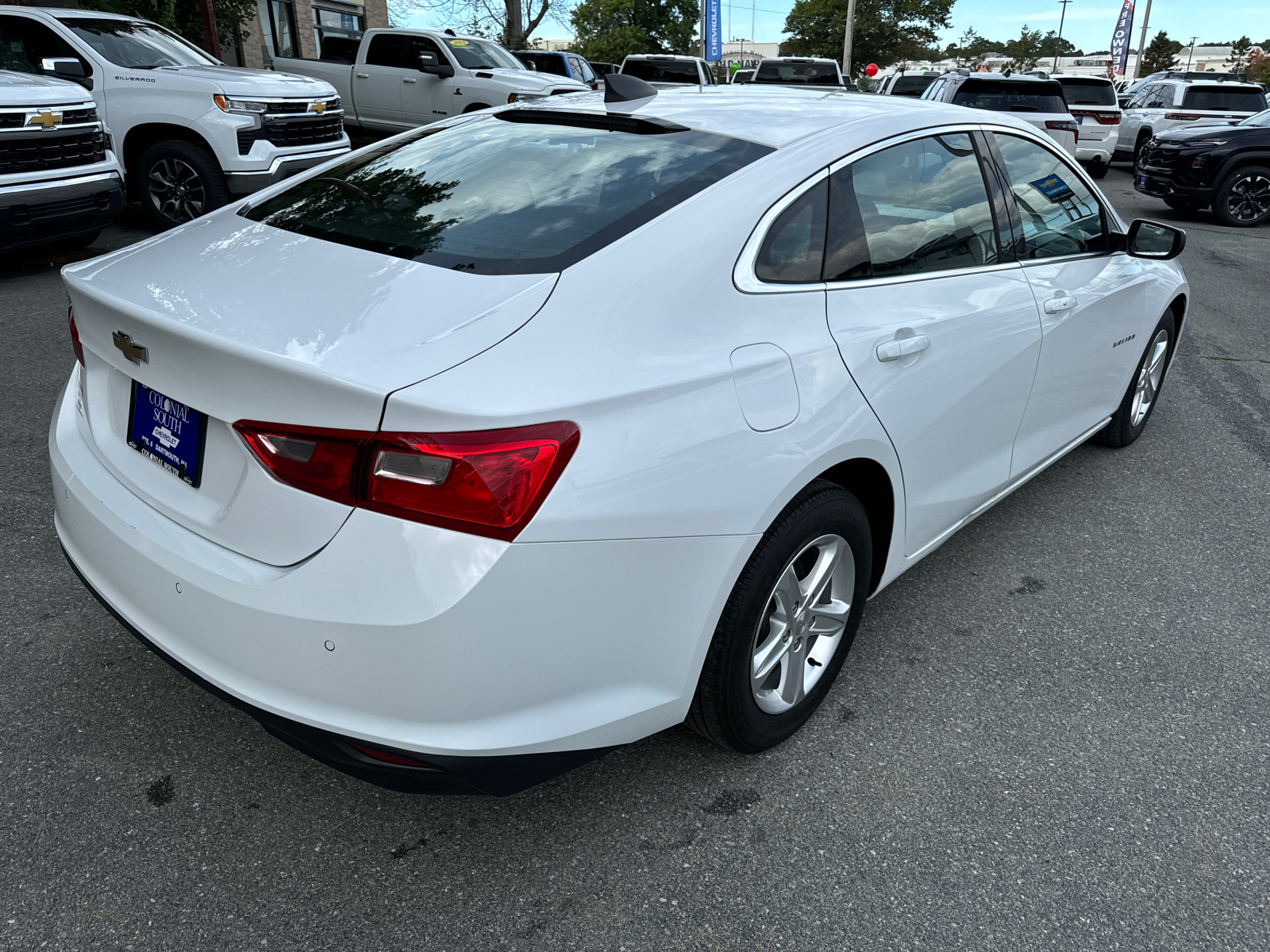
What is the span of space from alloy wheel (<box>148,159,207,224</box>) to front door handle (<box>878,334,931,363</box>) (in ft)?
26.0

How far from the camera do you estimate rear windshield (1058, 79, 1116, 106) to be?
16438mm

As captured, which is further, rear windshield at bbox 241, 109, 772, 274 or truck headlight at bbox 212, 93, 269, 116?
truck headlight at bbox 212, 93, 269, 116

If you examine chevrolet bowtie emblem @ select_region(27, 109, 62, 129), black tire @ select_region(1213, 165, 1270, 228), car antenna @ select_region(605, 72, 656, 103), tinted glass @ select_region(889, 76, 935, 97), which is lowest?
black tire @ select_region(1213, 165, 1270, 228)

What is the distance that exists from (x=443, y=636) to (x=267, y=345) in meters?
0.66

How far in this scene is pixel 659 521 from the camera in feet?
6.37

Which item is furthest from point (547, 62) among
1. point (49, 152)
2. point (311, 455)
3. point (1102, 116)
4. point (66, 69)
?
point (311, 455)

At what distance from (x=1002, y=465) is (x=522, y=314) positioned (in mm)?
2055

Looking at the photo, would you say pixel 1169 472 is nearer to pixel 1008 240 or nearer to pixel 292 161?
pixel 1008 240

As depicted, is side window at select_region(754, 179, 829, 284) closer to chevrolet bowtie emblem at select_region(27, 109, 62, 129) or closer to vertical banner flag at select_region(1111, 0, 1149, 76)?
chevrolet bowtie emblem at select_region(27, 109, 62, 129)

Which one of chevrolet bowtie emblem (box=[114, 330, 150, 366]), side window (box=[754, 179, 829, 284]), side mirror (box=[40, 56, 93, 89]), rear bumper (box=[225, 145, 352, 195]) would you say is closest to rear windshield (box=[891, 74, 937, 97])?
rear bumper (box=[225, 145, 352, 195])

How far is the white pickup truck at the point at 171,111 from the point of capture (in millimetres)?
8625

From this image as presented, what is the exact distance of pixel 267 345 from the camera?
1.89 m

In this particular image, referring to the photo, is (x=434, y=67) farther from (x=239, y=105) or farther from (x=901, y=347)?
(x=901, y=347)

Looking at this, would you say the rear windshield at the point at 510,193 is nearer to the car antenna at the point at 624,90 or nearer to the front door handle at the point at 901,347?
the car antenna at the point at 624,90
